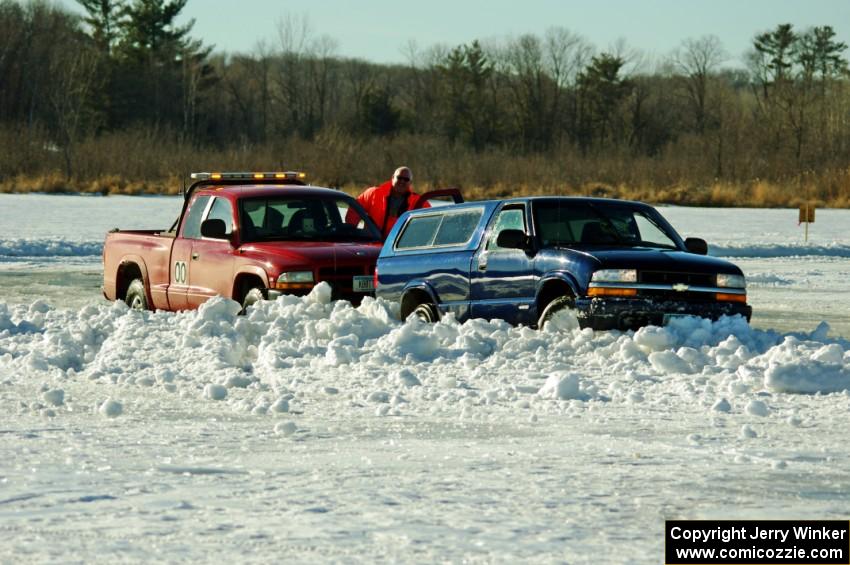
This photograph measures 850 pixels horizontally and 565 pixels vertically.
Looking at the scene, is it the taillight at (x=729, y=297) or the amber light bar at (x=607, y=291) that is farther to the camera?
the taillight at (x=729, y=297)

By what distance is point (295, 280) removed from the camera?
1364 cm

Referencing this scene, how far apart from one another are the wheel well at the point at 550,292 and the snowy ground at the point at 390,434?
447 mm

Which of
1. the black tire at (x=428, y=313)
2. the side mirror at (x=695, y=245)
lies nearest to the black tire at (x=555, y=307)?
the black tire at (x=428, y=313)

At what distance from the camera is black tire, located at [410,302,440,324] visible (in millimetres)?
13156

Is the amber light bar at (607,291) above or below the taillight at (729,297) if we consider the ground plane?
above

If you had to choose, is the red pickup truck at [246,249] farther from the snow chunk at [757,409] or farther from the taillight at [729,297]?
the snow chunk at [757,409]

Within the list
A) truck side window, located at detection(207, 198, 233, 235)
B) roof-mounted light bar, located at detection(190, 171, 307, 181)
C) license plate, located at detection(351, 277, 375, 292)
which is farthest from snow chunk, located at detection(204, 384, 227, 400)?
roof-mounted light bar, located at detection(190, 171, 307, 181)

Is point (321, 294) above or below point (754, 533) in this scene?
above

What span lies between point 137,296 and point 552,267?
6.05 metres

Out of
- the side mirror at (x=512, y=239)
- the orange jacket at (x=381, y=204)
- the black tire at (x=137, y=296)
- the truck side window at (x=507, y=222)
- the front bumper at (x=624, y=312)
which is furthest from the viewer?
the orange jacket at (x=381, y=204)

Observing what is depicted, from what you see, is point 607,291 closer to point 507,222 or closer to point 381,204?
point 507,222

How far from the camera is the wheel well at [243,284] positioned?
14227mm

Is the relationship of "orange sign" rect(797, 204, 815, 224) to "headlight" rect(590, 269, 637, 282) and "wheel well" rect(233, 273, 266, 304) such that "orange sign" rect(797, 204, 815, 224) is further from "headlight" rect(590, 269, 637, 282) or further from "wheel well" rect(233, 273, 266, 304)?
"headlight" rect(590, 269, 637, 282)

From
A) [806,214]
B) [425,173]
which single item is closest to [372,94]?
[425,173]
